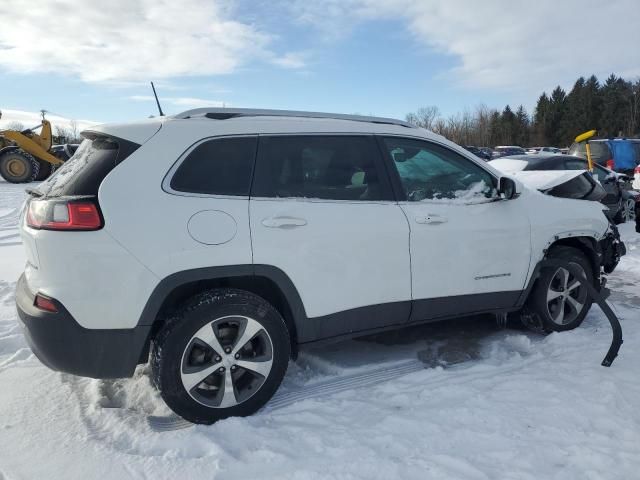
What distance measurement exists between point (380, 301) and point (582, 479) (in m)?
1.46

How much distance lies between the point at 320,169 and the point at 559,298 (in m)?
2.44

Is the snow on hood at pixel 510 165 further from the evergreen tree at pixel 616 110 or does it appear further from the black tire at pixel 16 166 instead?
the evergreen tree at pixel 616 110

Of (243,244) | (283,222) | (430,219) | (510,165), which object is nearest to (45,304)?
(243,244)

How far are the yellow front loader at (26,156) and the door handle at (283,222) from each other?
19616 mm

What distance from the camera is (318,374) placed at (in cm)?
357

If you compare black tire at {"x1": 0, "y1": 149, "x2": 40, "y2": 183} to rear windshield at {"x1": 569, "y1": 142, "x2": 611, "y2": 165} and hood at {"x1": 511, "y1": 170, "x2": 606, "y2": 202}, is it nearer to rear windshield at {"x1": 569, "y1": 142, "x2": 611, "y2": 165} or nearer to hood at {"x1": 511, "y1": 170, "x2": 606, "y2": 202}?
rear windshield at {"x1": 569, "y1": 142, "x2": 611, "y2": 165}

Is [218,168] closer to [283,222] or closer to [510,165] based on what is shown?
[283,222]

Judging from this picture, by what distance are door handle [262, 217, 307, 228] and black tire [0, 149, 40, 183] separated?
19.7 meters

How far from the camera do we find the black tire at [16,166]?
19.1 meters

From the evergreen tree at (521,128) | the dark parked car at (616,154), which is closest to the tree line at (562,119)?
the evergreen tree at (521,128)

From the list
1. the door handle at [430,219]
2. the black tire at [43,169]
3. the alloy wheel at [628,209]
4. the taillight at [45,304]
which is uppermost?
the black tire at [43,169]

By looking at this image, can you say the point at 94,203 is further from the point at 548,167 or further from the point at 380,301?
the point at 548,167

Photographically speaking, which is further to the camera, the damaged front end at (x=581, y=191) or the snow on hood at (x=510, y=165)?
the snow on hood at (x=510, y=165)

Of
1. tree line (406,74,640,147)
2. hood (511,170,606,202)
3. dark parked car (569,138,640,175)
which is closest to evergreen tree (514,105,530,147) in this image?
tree line (406,74,640,147)
